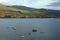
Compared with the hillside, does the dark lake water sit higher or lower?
lower

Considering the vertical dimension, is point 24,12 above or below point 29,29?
above

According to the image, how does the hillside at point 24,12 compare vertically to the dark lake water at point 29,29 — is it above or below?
above

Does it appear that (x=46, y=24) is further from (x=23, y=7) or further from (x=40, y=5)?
(x=23, y=7)
